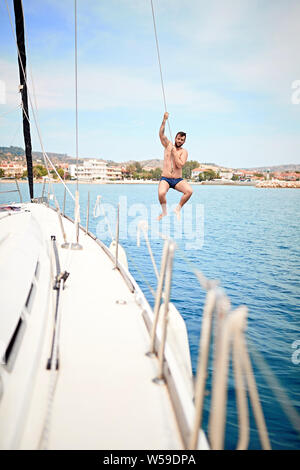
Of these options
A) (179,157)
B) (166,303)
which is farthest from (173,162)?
(166,303)

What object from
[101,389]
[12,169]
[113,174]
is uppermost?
[113,174]

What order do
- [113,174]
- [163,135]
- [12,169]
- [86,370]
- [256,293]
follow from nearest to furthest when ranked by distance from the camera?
[86,370] < [163,135] < [256,293] < [12,169] < [113,174]

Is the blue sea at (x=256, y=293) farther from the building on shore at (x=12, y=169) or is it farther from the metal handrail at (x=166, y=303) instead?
the building on shore at (x=12, y=169)

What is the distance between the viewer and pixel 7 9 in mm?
5312

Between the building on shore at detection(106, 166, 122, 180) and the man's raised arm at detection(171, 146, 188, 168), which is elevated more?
the building on shore at detection(106, 166, 122, 180)

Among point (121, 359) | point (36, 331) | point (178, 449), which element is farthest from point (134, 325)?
point (178, 449)

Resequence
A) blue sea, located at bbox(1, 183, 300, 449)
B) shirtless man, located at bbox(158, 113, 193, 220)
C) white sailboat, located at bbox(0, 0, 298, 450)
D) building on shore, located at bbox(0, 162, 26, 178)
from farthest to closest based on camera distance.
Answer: building on shore, located at bbox(0, 162, 26, 178) → shirtless man, located at bbox(158, 113, 193, 220) → blue sea, located at bbox(1, 183, 300, 449) → white sailboat, located at bbox(0, 0, 298, 450)

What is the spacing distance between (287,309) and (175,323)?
4.89 metres

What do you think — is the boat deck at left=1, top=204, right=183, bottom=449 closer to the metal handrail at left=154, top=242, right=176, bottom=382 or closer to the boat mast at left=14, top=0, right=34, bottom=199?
the metal handrail at left=154, top=242, right=176, bottom=382

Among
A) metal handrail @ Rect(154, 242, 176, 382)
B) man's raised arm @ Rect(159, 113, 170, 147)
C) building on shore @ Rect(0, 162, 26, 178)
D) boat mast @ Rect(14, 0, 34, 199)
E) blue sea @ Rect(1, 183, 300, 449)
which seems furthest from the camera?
building on shore @ Rect(0, 162, 26, 178)

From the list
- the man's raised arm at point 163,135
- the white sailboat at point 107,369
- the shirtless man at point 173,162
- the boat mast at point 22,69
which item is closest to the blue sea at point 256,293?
the white sailboat at point 107,369

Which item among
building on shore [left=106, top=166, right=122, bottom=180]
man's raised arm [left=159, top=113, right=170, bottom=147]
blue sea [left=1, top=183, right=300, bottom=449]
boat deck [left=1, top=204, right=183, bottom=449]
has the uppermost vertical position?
building on shore [left=106, top=166, right=122, bottom=180]

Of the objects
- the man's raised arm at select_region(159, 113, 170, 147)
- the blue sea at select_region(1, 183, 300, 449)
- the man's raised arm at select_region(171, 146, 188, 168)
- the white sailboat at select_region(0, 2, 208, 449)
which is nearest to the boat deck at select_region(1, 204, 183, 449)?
the white sailboat at select_region(0, 2, 208, 449)

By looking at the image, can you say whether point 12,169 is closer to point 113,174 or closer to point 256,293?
point 256,293
